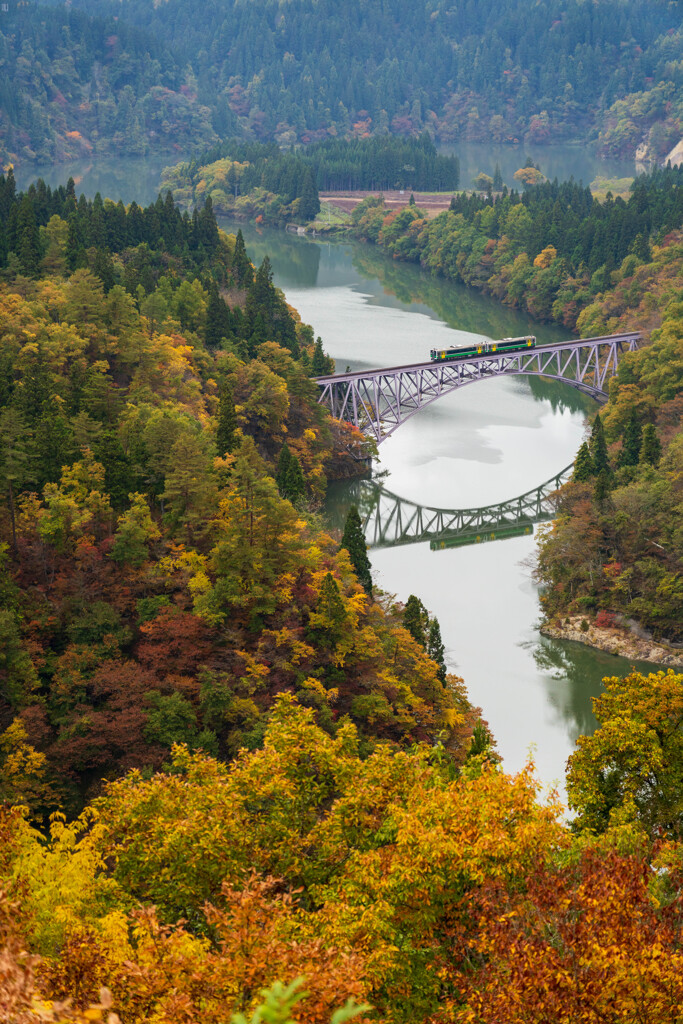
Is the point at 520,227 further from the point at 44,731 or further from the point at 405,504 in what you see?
the point at 44,731

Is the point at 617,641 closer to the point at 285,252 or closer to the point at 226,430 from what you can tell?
the point at 226,430

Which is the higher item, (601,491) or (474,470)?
(601,491)

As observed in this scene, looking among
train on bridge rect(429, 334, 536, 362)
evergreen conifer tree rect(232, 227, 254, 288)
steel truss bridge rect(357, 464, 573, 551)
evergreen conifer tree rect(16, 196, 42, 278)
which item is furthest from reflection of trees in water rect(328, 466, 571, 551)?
evergreen conifer tree rect(16, 196, 42, 278)

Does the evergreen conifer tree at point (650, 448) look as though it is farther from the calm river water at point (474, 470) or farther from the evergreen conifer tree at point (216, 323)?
the evergreen conifer tree at point (216, 323)

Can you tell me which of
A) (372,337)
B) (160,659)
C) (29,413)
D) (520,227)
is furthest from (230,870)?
(520,227)

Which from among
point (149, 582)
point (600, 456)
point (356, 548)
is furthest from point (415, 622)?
point (600, 456)

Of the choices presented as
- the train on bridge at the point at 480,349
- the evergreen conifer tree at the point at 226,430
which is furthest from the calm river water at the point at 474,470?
the evergreen conifer tree at the point at 226,430
